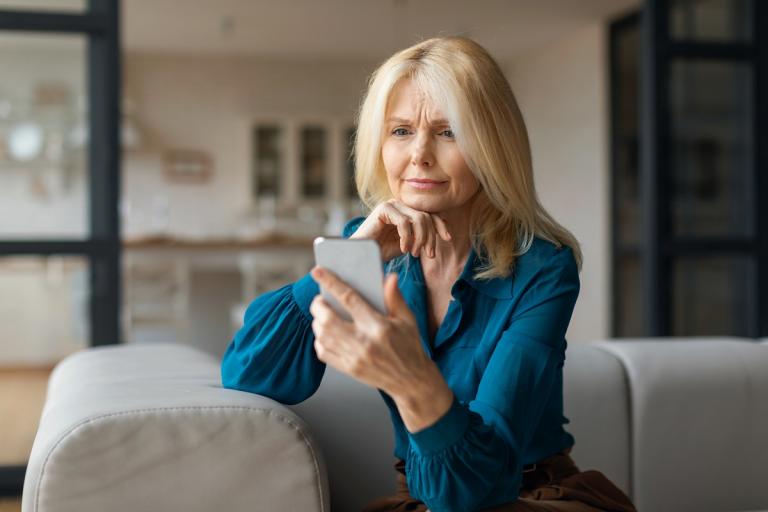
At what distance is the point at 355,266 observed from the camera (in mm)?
963

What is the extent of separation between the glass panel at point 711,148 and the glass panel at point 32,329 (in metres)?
2.20

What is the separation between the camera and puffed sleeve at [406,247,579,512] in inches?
40.8

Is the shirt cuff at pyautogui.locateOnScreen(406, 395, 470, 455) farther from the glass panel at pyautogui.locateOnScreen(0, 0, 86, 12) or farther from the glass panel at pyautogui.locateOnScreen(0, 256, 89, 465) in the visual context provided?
the glass panel at pyautogui.locateOnScreen(0, 0, 86, 12)

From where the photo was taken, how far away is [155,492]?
109 cm

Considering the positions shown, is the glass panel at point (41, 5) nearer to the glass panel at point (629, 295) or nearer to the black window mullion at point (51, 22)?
the black window mullion at point (51, 22)

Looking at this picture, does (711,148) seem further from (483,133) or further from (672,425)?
(483,133)

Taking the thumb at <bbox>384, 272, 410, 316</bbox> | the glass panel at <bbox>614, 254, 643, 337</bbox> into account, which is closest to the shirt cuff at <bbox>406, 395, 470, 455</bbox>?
the thumb at <bbox>384, 272, 410, 316</bbox>

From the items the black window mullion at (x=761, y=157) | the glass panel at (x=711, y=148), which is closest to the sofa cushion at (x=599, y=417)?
the glass panel at (x=711, y=148)

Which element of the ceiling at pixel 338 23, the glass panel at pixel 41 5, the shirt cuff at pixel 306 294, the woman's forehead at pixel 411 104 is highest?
the ceiling at pixel 338 23

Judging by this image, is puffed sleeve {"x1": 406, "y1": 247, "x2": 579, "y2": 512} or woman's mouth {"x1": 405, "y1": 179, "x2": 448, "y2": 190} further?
woman's mouth {"x1": 405, "y1": 179, "x2": 448, "y2": 190}

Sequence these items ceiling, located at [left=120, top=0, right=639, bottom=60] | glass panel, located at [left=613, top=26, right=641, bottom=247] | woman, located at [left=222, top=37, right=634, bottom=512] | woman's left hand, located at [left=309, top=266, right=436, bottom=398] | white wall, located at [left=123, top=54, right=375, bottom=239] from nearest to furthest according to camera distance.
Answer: woman's left hand, located at [left=309, top=266, right=436, bottom=398] < woman, located at [left=222, top=37, right=634, bottom=512] < ceiling, located at [left=120, top=0, right=639, bottom=60] < glass panel, located at [left=613, top=26, right=641, bottom=247] < white wall, located at [left=123, top=54, right=375, bottom=239]

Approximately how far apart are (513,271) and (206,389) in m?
0.47

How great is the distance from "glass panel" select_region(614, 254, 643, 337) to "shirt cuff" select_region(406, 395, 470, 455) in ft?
18.6

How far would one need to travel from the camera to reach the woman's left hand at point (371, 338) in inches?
36.7
